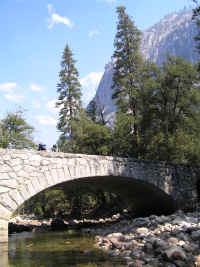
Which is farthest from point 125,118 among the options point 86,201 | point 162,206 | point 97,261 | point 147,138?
point 97,261

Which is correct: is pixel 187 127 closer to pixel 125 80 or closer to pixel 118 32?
pixel 125 80

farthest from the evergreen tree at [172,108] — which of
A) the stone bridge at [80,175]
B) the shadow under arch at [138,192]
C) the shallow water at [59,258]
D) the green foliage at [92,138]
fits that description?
the shallow water at [59,258]

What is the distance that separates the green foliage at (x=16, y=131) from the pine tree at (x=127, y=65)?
6.09 metres

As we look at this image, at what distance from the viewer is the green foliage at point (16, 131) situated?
18.5m

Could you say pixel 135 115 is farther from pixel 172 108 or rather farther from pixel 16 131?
pixel 16 131

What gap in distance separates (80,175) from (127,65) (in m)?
10.7

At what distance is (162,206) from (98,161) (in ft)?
21.1

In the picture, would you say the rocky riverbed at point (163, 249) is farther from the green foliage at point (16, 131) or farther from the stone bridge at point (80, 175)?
the green foliage at point (16, 131)

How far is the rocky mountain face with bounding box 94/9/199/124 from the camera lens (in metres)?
104

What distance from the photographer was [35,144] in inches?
768

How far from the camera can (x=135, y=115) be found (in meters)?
18.2

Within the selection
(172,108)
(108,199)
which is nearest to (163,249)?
(172,108)

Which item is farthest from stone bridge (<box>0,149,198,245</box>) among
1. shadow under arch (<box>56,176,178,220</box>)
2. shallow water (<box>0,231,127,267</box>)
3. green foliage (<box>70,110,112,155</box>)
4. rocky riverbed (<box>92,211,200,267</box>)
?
green foliage (<box>70,110,112,155</box>)

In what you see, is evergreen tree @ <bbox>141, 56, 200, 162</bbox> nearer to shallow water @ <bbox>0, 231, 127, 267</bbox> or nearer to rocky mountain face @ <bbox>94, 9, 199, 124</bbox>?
shallow water @ <bbox>0, 231, 127, 267</bbox>
